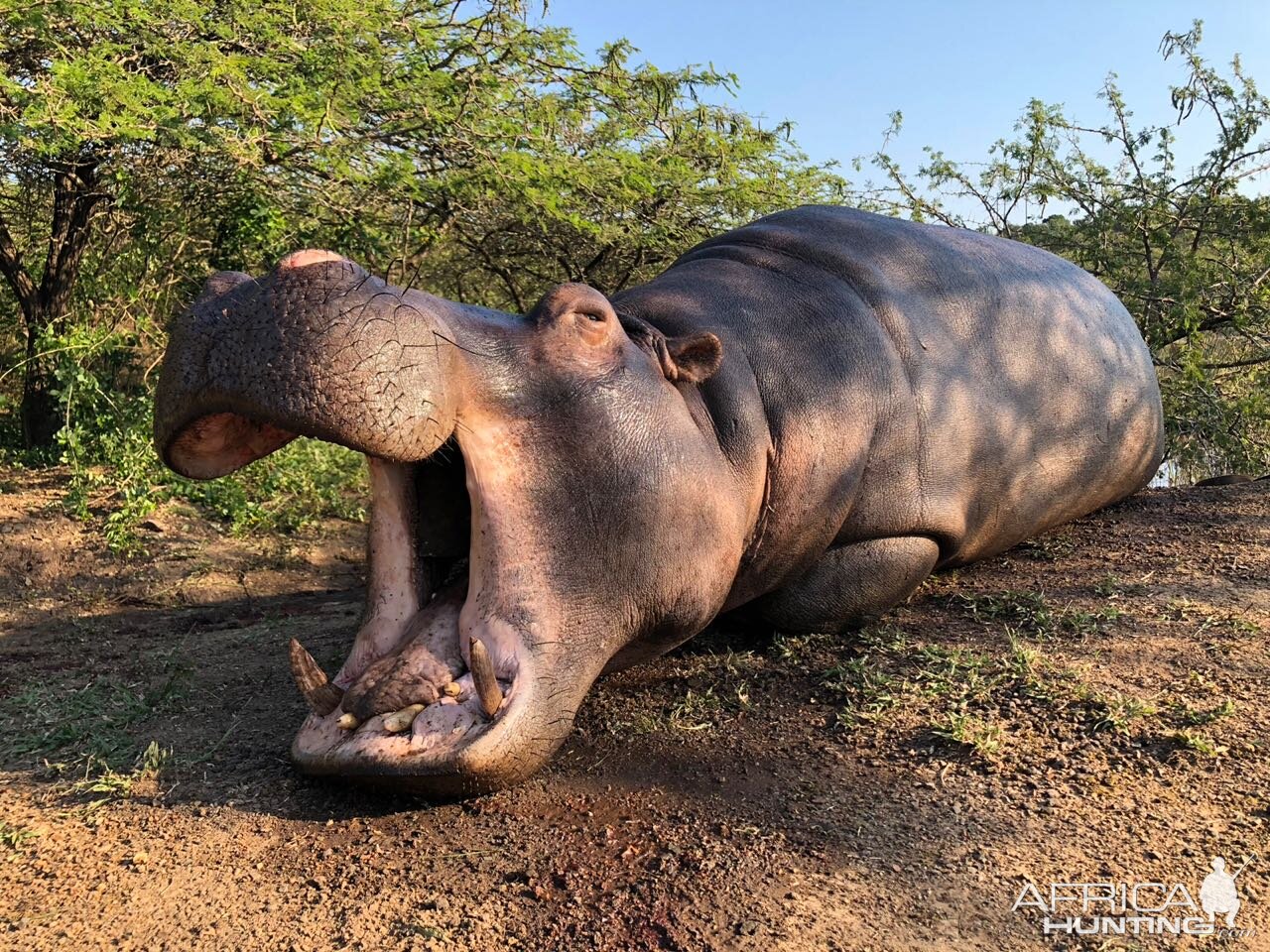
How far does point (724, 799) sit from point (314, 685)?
38.7 inches

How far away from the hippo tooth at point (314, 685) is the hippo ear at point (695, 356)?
3.91 ft

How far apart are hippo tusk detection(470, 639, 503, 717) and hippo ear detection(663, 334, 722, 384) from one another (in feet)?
3.35

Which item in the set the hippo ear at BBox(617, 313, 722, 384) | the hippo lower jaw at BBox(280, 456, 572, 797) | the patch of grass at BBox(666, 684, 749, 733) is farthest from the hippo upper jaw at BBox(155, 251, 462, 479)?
the patch of grass at BBox(666, 684, 749, 733)

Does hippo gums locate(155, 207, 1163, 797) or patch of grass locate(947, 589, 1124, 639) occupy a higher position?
hippo gums locate(155, 207, 1163, 797)

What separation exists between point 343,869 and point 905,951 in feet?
3.64

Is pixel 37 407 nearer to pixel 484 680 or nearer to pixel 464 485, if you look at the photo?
pixel 464 485

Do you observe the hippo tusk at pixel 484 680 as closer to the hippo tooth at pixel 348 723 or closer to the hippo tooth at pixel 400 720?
the hippo tooth at pixel 400 720

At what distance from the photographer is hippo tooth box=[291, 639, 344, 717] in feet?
7.48

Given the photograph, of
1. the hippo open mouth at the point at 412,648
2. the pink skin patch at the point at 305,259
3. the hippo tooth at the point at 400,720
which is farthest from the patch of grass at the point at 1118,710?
the pink skin patch at the point at 305,259

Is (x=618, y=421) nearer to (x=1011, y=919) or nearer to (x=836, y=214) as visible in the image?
(x=1011, y=919)

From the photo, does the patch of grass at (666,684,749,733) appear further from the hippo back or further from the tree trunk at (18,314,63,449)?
the tree trunk at (18,314,63,449)

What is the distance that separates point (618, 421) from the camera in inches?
96.9

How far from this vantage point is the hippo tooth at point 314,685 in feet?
7.48

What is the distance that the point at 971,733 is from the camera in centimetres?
250
